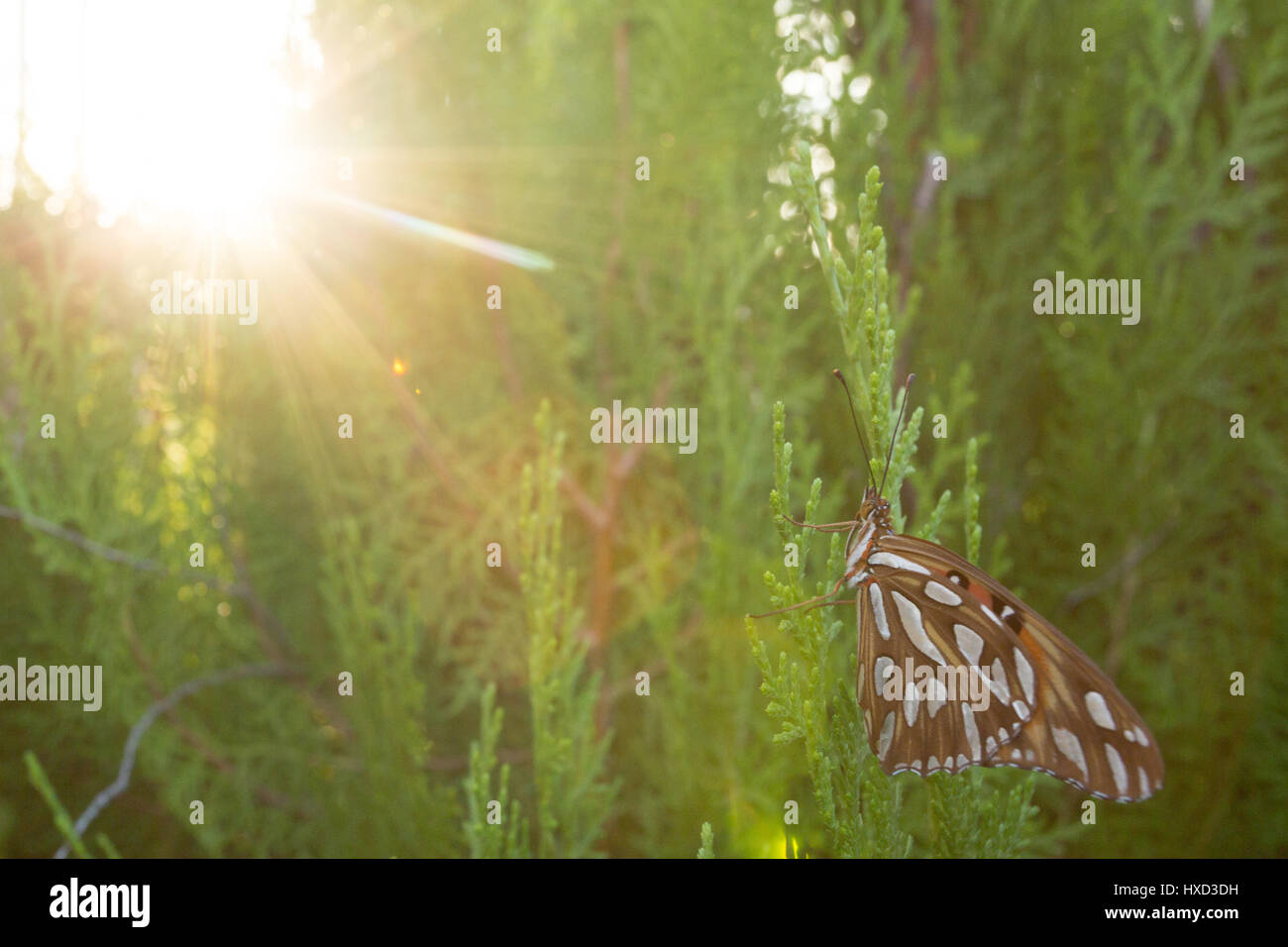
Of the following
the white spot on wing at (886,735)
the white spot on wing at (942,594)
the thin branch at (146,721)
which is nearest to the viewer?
the white spot on wing at (886,735)

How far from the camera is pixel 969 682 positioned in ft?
4.39

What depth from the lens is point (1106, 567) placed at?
226cm

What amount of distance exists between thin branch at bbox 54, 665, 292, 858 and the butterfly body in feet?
5.28

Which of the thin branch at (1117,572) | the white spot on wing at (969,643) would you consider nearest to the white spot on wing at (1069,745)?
the white spot on wing at (969,643)

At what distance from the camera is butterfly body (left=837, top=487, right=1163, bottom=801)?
122 cm

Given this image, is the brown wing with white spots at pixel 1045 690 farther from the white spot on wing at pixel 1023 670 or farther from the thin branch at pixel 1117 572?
the thin branch at pixel 1117 572

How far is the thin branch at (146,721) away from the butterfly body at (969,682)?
5.28ft

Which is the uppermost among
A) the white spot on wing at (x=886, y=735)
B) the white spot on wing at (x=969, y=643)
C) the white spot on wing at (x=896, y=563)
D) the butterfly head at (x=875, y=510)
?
the butterfly head at (x=875, y=510)

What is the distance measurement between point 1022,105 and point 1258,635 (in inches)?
66.2

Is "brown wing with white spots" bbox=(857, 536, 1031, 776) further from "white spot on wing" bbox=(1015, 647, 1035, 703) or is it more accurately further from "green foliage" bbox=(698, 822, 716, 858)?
"green foliage" bbox=(698, 822, 716, 858)

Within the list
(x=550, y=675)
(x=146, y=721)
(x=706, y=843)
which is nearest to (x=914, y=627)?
(x=706, y=843)

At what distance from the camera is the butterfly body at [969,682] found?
4.00ft

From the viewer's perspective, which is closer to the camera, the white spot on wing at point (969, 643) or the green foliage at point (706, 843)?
the green foliage at point (706, 843)
